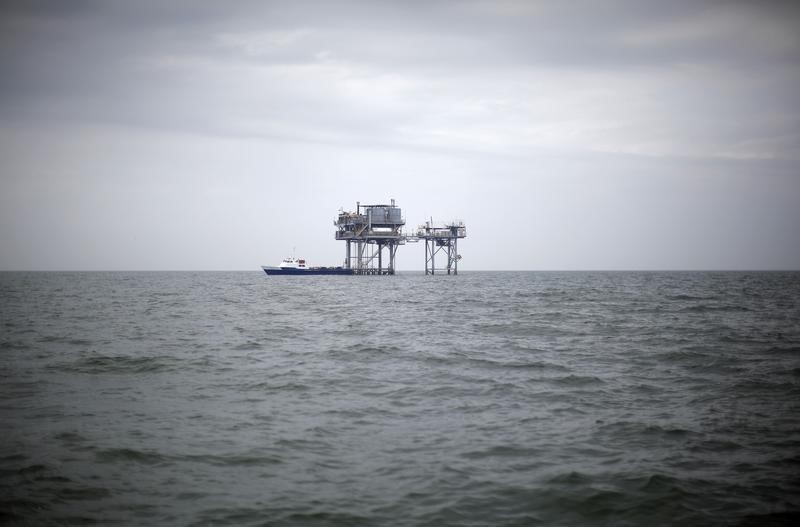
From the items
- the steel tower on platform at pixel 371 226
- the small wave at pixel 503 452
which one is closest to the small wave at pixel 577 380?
the small wave at pixel 503 452

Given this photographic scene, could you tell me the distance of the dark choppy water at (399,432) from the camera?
725 cm

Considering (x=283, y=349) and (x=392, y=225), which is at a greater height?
(x=392, y=225)

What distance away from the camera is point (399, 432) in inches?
405

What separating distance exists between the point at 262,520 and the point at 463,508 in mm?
2540

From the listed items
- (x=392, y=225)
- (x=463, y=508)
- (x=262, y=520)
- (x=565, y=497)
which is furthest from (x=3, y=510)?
(x=392, y=225)

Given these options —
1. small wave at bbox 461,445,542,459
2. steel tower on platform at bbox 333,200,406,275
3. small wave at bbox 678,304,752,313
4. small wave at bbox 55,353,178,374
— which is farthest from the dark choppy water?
steel tower on platform at bbox 333,200,406,275

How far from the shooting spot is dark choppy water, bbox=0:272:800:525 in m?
7.25

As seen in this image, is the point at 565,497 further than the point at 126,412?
No

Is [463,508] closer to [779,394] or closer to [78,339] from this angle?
[779,394]

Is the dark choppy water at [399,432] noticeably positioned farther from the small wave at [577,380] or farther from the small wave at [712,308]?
the small wave at [712,308]

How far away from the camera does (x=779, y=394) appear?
44.3 ft

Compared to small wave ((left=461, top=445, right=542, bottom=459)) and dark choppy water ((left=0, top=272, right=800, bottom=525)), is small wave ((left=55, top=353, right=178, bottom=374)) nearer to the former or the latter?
dark choppy water ((left=0, top=272, right=800, bottom=525))

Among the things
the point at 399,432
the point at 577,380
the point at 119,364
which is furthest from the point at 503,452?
the point at 119,364

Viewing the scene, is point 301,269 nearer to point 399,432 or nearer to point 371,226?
point 371,226
